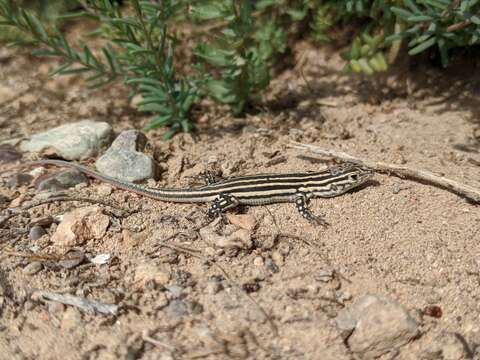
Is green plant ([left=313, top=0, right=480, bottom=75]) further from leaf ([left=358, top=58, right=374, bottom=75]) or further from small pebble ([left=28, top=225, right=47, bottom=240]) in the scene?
small pebble ([left=28, top=225, right=47, bottom=240])

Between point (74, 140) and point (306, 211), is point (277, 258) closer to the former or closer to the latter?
point (306, 211)

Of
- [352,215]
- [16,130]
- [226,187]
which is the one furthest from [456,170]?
[16,130]

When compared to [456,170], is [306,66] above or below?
above

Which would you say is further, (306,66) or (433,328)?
(306,66)

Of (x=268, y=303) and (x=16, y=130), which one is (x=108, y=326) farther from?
(x=16, y=130)

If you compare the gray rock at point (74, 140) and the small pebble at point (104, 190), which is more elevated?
the gray rock at point (74, 140)

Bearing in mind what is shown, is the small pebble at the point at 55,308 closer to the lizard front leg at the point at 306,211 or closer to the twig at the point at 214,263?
the twig at the point at 214,263

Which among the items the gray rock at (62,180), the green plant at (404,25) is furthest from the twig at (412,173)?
the gray rock at (62,180)
